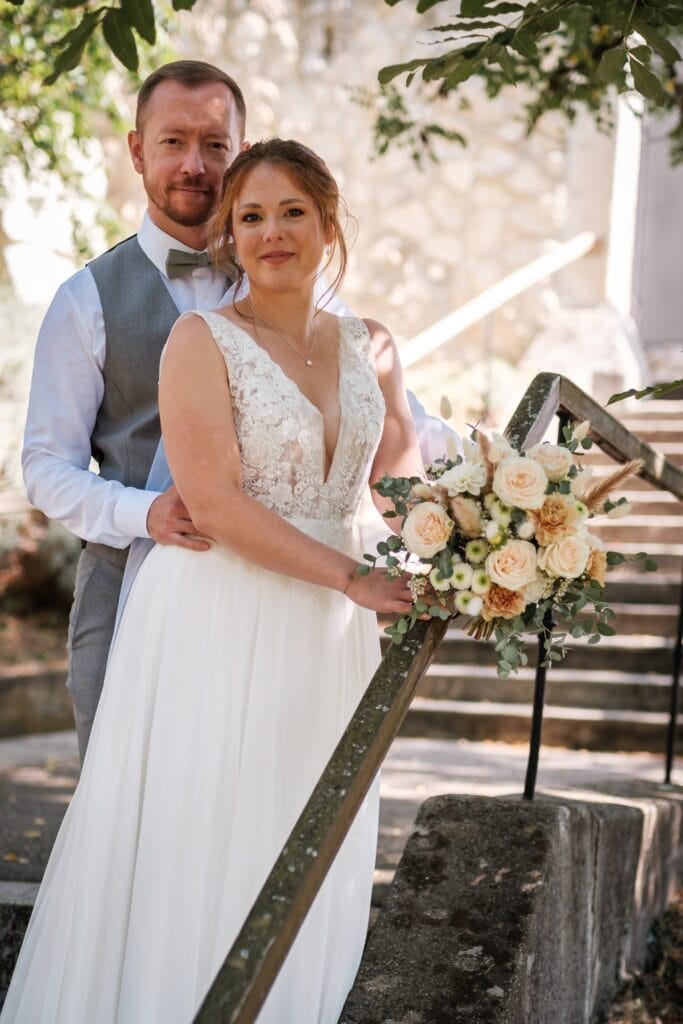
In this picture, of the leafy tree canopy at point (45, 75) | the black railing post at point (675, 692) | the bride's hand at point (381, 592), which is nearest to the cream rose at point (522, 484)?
the bride's hand at point (381, 592)

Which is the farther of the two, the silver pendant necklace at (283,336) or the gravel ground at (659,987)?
the gravel ground at (659,987)

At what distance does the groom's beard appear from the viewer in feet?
10.1

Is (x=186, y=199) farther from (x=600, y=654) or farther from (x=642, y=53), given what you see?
(x=600, y=654)

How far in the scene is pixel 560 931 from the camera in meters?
2.95

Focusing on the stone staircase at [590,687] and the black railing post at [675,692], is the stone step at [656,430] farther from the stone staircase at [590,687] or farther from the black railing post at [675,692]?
the black railing post at [675,692]

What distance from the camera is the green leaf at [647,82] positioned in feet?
8.08

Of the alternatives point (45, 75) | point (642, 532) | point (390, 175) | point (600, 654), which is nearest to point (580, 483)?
point (45, 75)

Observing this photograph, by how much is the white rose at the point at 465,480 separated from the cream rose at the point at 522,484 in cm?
4

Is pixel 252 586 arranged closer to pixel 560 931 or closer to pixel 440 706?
pixel 560 931

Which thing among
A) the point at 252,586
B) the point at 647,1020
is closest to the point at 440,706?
the point at 647,1020

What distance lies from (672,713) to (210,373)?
7.53 feet

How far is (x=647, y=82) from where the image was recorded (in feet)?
8.12

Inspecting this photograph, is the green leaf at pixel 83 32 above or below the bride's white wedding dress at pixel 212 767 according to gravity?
above

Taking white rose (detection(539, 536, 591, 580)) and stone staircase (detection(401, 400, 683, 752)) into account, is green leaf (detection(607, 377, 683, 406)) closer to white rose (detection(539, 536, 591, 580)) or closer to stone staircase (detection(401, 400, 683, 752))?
white rose (detection(539, 536, 591, 580))
